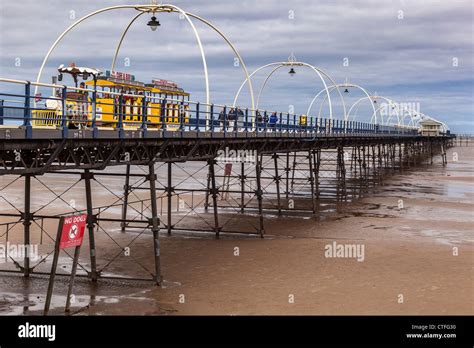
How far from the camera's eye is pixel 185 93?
3244 cm

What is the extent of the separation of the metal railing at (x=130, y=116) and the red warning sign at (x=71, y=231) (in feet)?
6.76

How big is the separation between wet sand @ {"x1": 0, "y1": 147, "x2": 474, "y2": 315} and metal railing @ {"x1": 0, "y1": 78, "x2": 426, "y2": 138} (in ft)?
14.5

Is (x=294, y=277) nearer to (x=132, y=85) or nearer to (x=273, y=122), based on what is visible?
(x=132, y=85)

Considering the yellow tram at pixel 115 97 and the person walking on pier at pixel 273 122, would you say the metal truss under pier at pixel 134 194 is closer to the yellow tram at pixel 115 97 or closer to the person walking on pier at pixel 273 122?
the person walking on pier at pixel 273 122

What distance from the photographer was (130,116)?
26.4m

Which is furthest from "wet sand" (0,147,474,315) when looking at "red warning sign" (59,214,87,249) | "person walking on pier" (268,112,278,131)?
"person walking on pier" (268,112,278,131)

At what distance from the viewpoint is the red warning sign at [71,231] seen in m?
15.9

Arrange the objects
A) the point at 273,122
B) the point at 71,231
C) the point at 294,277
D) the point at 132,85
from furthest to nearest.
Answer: the point at 273,122 < the point at 132,85 < the point at 294,277 < the point at 71,231

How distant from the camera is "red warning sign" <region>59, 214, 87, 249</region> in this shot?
624 inches

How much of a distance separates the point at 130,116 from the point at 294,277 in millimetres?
9677

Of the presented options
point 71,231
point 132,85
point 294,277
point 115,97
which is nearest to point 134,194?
point 132,85
